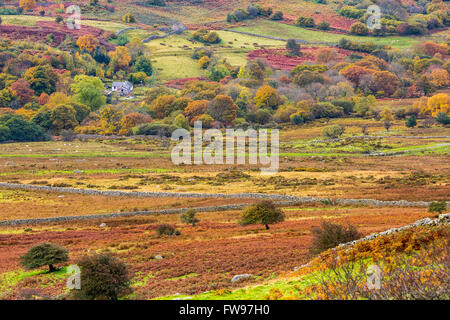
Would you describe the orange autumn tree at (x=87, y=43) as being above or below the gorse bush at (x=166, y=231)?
above

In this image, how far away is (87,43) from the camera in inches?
6506

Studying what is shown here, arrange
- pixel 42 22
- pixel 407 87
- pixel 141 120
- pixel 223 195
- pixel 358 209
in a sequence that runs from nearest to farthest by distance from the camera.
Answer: pixel 358 209 → pixel 223 195 → pixel 141 120 → pixel 407 87 → pixel 42 22

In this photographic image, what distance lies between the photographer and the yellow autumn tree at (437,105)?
118188mm

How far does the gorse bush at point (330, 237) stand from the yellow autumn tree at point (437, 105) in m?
103

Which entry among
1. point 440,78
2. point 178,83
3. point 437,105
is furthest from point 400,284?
point 440,78

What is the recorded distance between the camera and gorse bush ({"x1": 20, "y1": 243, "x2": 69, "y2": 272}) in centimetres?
2633

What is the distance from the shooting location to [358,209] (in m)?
44.1

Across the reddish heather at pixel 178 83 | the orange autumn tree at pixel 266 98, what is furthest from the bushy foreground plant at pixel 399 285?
the reddish heather at pixel 178 83

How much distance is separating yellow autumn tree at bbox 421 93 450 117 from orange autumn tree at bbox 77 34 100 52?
104 metres

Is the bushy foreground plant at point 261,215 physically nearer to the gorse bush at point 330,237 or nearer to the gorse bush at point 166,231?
the gorse bush at point 166,231

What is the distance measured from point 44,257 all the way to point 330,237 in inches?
585
